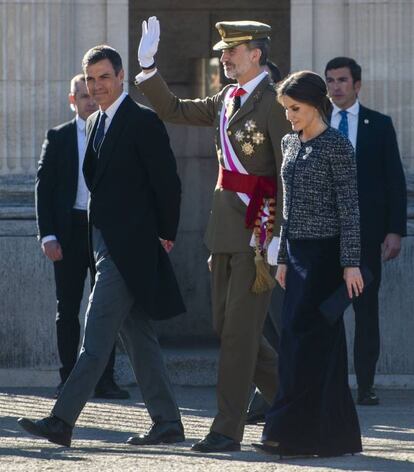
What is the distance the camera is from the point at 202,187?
13312 mm

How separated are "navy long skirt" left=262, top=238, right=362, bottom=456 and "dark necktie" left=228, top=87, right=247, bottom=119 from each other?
2.75 feet

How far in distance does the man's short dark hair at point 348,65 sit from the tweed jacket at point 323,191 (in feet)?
8.01

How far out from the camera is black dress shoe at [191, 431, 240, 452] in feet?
28.2

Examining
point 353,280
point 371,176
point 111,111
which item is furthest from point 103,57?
point 371,176

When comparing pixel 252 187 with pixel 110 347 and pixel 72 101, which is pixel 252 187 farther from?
pixel 72 101

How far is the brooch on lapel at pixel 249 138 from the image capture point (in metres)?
8.77

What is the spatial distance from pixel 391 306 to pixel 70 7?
8.99ft

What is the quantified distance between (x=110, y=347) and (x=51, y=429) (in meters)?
0.49

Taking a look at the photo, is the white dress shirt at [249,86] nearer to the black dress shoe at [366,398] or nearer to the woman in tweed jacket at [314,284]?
the woman in tweed jacket at [314,284]

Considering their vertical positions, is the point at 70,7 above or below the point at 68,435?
above

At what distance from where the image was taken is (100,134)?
29.8 ft

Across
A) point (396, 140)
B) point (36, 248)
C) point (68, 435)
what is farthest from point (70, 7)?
point (68, 435)

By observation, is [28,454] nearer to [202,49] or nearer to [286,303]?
[286,303]

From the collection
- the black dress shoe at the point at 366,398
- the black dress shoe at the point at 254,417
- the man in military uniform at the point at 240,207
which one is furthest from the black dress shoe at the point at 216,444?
the black dress shoe at the point at 366,398
